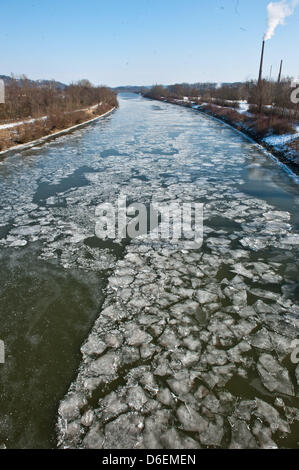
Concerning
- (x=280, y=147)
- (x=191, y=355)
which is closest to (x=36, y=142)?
(x=280, y=147)

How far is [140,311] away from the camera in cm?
312

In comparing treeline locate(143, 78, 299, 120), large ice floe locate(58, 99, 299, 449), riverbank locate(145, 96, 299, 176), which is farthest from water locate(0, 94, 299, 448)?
treeline locate(143, 78, 299, 120)

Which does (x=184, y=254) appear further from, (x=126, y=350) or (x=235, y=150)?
(x=235, y=150)

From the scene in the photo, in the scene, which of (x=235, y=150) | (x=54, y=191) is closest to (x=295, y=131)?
(x=235, y=150)

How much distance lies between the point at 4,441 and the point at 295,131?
13798 mm

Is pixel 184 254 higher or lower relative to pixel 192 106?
lower

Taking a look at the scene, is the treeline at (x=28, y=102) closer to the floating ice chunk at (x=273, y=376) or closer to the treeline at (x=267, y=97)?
the treeline at (x=267, y=97)

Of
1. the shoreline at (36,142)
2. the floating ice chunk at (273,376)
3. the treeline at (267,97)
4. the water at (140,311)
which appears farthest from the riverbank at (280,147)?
the shoreline at (36,142)

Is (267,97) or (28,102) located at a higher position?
(267,97)

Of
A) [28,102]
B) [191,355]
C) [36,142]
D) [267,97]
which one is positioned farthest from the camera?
[267,97]

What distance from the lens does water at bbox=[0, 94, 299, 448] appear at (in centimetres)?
209

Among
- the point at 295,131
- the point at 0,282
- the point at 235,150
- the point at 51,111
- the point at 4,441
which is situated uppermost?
the point at 51,111

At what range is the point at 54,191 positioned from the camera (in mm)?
7133

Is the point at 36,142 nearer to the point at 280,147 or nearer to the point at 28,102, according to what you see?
the point at 28,102
